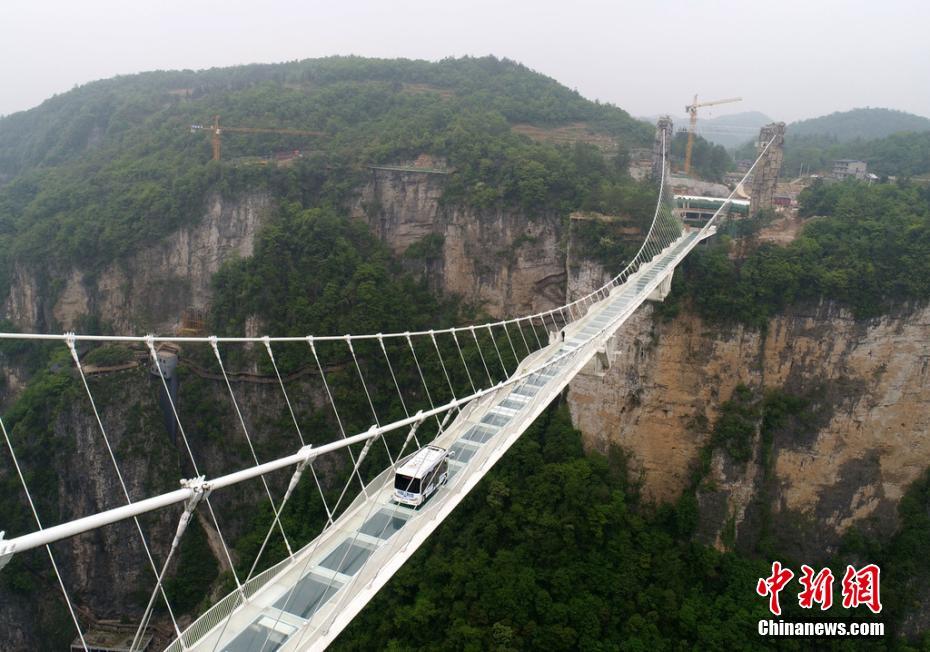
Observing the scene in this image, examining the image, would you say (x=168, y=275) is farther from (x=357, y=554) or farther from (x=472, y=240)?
(x=357, y=554)

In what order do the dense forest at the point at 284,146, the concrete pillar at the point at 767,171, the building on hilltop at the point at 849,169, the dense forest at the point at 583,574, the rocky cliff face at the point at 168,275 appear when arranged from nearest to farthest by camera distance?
the dense forest at the point at 583,574, the concrete pillar at the point at 767,171, the dense forest at the point at 284,146, the rocky cliff face at the point at 168,275, the building on hilltop at the point at 849,169

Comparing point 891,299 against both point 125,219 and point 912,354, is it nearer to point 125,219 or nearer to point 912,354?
point 912,354

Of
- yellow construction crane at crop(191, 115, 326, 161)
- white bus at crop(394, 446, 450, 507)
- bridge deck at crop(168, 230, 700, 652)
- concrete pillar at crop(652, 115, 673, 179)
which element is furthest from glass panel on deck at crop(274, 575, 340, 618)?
yellow construction crane at crop(191, 115, 326, 161)

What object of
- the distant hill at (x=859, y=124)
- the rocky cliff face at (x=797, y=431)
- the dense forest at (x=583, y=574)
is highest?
the distant hill at (x=859, y=124)

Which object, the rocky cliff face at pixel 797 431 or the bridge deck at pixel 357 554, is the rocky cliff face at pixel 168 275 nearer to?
the rocky cliff face at pixel 797 431

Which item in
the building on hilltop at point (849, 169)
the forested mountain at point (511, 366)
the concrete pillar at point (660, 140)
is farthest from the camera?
the building on hilltop at point (849, 169)

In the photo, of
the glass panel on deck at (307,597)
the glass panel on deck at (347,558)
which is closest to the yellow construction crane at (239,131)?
the glass panel on deck at (347,558)

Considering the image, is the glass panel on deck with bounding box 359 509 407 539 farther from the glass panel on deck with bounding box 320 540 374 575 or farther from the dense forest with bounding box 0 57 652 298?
the dense forest with bounding box 0 57 652 298

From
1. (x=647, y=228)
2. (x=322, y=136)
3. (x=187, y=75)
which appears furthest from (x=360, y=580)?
(x=187, y=75)
